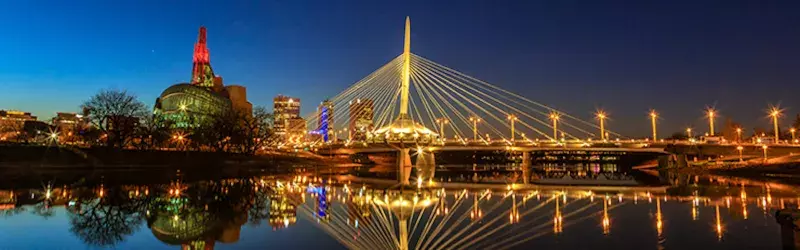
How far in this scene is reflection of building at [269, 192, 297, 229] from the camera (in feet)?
69.6

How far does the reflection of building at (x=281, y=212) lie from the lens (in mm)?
21227

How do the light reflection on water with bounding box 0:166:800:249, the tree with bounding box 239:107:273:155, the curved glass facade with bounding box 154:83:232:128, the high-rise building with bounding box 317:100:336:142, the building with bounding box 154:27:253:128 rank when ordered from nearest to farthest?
the light reflection on water with bounding box 0:166:800:249
the tree with bounding box 239:107:273:155
the high-rise building with bounding box 317:100:336:142
the building with bounding box 154:27:253:128
the curved glass facade with bounding box 154:83:232:128

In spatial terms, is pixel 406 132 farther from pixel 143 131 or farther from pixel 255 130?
pixel 143 131

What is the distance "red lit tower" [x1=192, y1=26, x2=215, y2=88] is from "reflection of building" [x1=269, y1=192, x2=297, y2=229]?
540 ft

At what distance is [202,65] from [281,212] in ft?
571

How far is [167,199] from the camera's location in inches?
1179

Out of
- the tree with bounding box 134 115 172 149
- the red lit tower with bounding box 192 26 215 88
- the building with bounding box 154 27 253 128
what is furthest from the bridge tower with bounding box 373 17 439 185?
the red lit tower with bounding box 192 26 215 88

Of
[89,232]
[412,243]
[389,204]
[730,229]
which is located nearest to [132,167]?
[389,204]

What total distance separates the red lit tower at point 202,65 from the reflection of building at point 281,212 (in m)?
164

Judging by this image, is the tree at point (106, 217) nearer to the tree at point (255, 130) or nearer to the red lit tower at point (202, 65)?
the tree at point (255, 130)

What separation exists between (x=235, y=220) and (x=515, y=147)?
78737 mm

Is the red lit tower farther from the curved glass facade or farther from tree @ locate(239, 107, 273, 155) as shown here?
tree @ locate(239, 107, 273, 155)

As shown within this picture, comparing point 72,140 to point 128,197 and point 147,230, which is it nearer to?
point 128,197

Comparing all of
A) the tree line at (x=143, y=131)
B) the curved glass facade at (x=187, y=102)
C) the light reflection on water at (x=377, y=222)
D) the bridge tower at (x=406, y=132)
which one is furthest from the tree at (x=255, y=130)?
the light reflection on water at (x=377, y=222)
